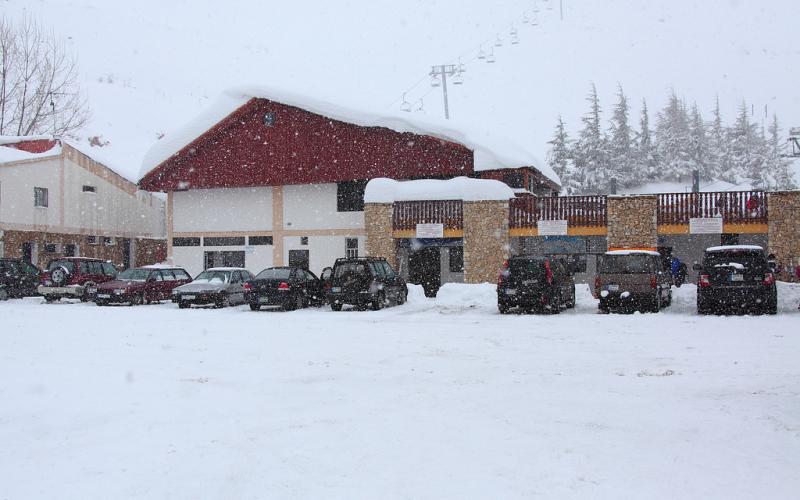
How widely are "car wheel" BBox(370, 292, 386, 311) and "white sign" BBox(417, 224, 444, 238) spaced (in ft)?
22.6

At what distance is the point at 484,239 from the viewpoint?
28.8 metres

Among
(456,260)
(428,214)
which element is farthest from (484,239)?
(428,214)

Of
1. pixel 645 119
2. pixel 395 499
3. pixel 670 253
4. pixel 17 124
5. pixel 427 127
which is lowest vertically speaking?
pixel 395 499

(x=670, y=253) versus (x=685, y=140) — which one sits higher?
(x=685, y=140)

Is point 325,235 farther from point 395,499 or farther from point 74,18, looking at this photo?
point 74,18

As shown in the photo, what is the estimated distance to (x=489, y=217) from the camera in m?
28.7

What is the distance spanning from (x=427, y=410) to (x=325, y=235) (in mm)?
26039

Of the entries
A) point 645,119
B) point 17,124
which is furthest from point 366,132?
point 645,119

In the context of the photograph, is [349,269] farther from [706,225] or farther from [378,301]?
[706,225]

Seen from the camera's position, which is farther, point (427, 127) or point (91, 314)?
point (427, 127)

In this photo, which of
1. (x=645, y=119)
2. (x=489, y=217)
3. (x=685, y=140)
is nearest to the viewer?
(x=489, y=217)

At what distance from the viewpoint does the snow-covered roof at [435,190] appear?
2903 cm

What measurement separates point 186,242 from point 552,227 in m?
17.9

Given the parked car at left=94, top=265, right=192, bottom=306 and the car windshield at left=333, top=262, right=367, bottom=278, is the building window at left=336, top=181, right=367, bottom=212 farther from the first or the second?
the car windshield at left=333, top=262, right=367, bottom=278
